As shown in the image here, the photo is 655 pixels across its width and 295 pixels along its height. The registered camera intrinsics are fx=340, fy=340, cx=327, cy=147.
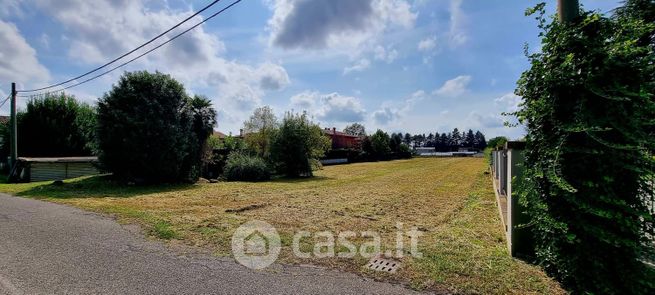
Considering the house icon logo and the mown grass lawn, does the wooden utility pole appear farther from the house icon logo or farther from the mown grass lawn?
the house icon logo

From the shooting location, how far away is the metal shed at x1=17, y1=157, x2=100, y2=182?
62.5ft

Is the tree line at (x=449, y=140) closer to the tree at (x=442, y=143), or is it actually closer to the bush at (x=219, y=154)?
the tree at (x=442, y=143)

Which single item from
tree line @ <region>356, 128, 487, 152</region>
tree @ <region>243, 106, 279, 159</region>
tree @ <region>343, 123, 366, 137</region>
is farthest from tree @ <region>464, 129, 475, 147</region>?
tree @ <region>243, 106, 279, 159</region>

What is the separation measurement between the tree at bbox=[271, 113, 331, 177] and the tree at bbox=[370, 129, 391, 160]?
27335 millimetres

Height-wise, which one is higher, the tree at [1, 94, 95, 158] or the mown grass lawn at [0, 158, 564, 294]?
the tree at [1, 94, 95, 158]

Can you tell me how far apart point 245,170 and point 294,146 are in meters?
3.68

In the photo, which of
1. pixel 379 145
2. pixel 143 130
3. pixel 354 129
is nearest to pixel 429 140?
pixel 354 129

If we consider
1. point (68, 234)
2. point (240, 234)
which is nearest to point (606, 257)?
point (240, 234)

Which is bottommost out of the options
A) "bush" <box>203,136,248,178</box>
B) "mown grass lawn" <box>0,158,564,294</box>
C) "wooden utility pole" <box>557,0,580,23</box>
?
"mown grass lawn" <box>0,158,564,294</box>

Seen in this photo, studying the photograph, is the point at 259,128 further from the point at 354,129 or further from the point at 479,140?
the point at 479,140

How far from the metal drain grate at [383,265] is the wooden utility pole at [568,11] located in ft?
10.4

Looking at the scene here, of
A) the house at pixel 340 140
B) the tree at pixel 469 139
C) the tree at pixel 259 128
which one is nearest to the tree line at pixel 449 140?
the tree at pixel 469 139

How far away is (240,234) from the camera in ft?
18.1

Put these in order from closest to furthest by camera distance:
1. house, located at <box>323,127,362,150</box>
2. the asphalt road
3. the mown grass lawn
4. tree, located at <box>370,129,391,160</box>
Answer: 1. the asphalt road
2. the mown grass lawn
3. tree, located at <box>370,129,391,160</box>
4. house, located at <box>323,127,362,150</box>
